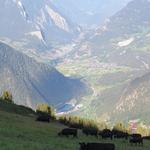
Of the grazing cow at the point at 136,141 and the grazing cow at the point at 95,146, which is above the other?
the grazing cow at the point at 136,141

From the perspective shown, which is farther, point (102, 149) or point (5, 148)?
point (102, 149)

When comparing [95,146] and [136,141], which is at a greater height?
[136,141]

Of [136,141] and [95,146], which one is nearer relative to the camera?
[95,146]

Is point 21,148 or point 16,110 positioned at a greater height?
point 16,110

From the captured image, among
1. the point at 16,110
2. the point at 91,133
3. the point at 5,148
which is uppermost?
the point at 16,110

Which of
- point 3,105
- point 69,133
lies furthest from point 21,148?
point 3,105

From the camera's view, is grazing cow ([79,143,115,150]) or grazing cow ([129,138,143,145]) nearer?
grazing cow ([79,143,115,150])

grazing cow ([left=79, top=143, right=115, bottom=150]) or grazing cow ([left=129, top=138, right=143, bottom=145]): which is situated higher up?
grazing cow ([left=129, top=138, right=143, bottom=145])

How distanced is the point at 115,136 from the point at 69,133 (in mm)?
24140

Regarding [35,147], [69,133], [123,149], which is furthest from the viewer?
[69,133]

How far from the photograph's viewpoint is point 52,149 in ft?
196

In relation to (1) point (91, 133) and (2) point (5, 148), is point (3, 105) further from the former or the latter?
(2) point (5, 148)

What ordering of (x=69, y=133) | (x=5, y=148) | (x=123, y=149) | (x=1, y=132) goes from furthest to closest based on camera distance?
(x=69, y=133), (x=1, y=132), (x=123, y=149), (x=5, y=148)

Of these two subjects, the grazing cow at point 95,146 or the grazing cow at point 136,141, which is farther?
the grazing cow at point 136,141
